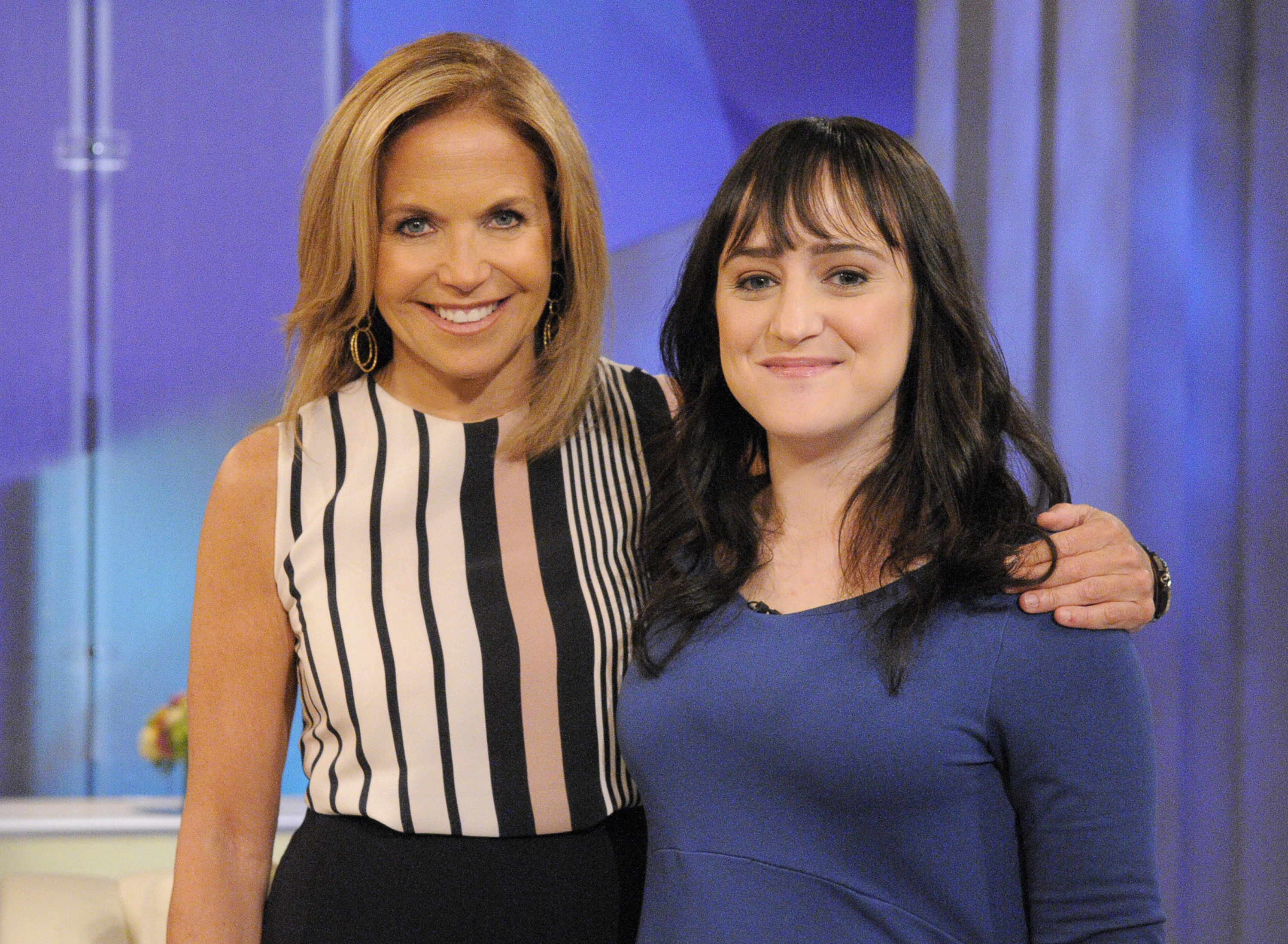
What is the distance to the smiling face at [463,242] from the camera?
1.52 m

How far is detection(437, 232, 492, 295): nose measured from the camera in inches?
59.0

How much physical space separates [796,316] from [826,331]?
0.04 meters

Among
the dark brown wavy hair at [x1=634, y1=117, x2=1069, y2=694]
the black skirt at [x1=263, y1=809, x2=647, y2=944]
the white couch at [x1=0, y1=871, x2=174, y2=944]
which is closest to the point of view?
the dark brown wavy hair at [x1=634, y1=117, x2=1069, y2=694]

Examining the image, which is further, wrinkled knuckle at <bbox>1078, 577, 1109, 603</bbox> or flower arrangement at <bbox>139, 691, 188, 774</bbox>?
flower arrangement at <bbox>139, 691, 188, 774</bbox>

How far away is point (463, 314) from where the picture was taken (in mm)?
1545

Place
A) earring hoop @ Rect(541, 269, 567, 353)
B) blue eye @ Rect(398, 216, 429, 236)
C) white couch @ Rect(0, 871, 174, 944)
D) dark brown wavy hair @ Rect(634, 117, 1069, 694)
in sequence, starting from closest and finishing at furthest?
dark brown wavy hair @ Rect(634, 117, 1069, 694) < blue eye @ Rect(398, 216, 429, 236) < earring hoop @ Rect(541, 269, 567, 353) < white couch @ Rect(0, 871, 174, 944)

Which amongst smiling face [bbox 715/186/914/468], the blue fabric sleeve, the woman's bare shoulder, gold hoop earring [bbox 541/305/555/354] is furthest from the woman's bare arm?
the blue fabric sleeve

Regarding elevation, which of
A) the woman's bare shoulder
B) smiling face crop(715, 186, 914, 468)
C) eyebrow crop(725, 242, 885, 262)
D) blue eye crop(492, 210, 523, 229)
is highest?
blue eye crop(492, 210, 523, 229)

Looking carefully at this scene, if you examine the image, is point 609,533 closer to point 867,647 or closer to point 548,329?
point 548,329

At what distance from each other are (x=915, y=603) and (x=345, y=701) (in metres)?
0.66

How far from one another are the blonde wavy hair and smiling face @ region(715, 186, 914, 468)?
313mm

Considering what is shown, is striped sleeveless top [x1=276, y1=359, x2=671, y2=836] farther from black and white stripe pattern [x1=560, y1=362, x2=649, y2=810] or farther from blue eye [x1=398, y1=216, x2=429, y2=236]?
blue eye [x1=398, y1=216, x2=429, y2=236]

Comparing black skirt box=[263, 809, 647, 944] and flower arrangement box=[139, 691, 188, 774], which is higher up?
black skirt box=[263, 809, 647, 944]

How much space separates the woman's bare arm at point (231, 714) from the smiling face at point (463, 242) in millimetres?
277
